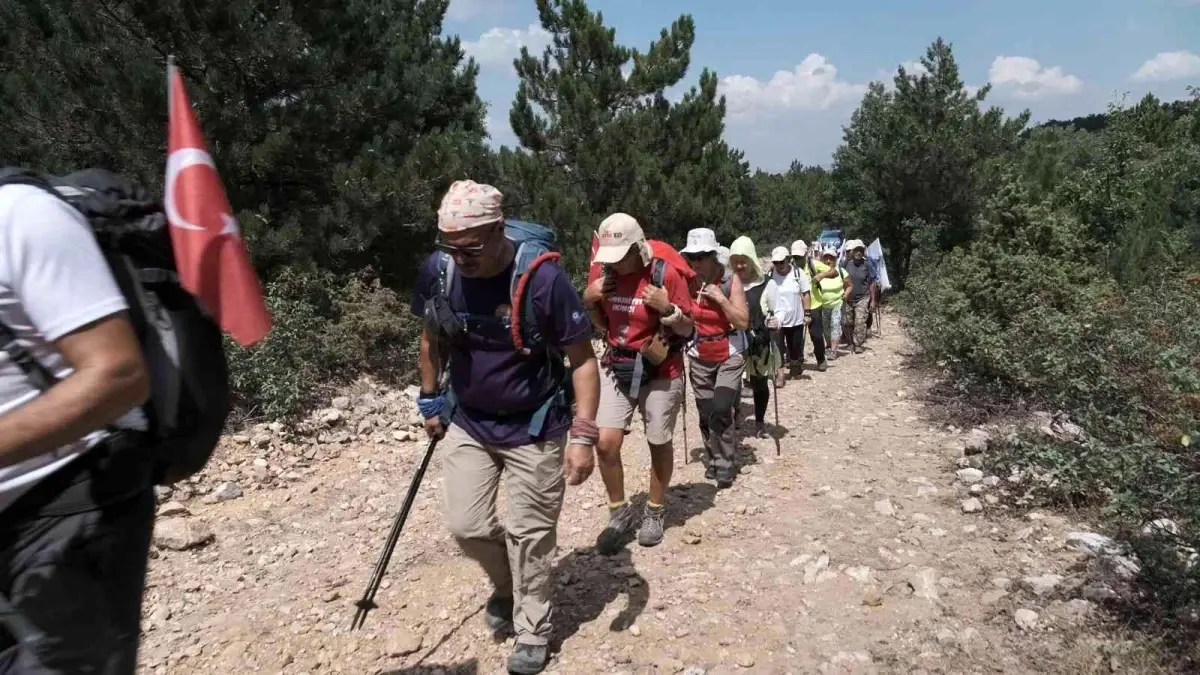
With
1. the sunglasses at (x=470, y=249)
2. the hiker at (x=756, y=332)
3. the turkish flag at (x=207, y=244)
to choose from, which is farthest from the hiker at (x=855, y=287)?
the turkish flag at (x=207, y=244)

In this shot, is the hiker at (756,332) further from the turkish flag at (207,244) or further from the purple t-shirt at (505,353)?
the turkish flag at (207,244)

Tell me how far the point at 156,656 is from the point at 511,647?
1.54 m

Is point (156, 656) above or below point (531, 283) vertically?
below

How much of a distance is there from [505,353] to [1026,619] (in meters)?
2.39

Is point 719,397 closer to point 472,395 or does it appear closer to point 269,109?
point 472,395

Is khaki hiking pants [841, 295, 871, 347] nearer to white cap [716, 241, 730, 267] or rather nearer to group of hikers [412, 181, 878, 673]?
white cap [716, 241, 730, 267]

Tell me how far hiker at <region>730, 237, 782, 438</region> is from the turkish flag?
4.12m

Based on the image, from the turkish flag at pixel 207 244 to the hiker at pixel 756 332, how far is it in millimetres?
4124

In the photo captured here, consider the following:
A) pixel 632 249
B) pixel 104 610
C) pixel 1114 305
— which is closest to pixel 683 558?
pixel 632 249

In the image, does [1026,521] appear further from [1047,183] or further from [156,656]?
[1047,183]

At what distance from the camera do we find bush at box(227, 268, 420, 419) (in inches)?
260

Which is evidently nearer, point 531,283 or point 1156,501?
point 531,283

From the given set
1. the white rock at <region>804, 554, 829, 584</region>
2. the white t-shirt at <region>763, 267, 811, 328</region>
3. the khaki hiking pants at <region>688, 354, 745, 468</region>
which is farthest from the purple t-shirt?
the white t-shirt at <region>763, 267, 811, 328</region>

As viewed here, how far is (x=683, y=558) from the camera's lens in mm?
4273
